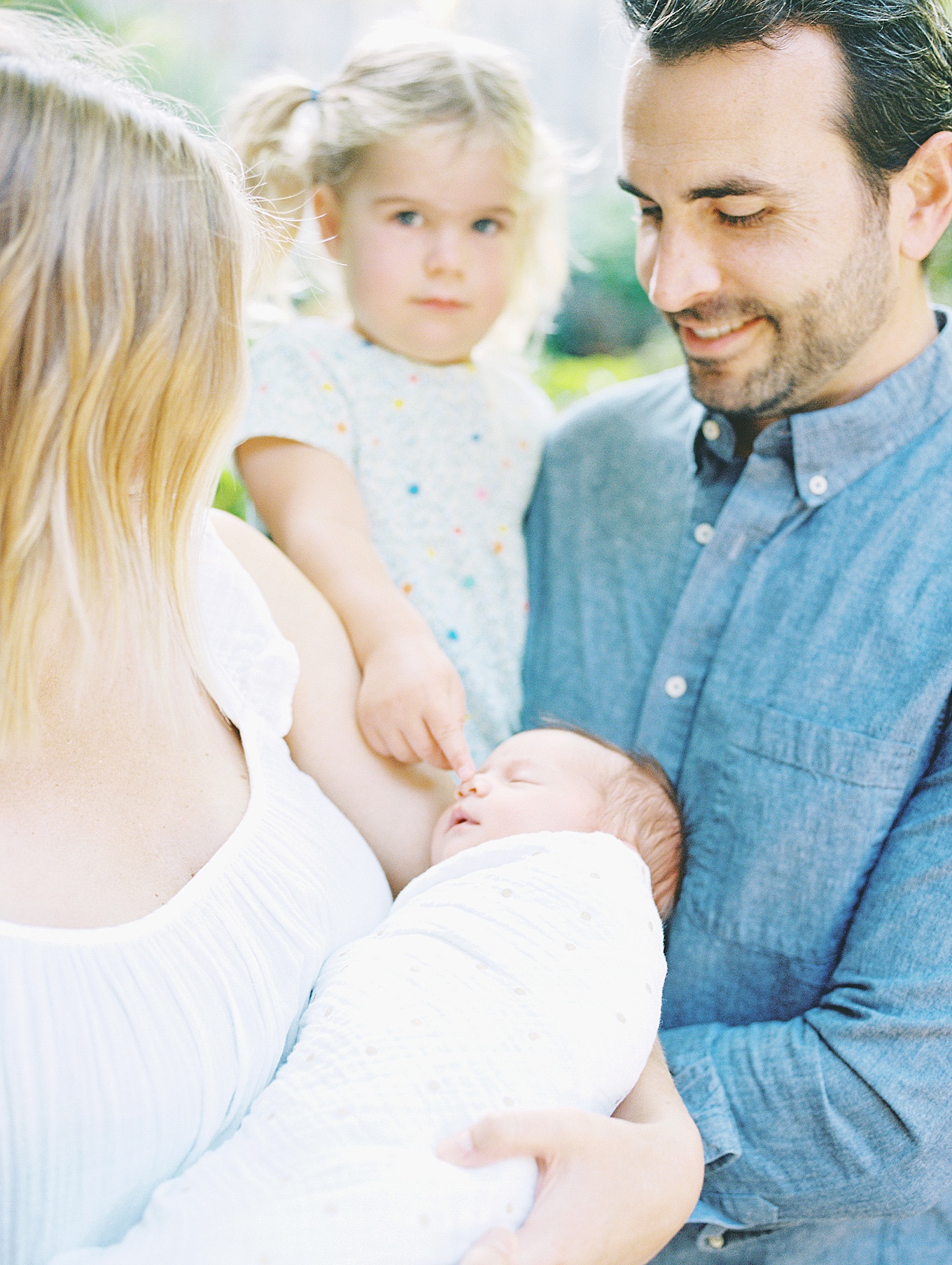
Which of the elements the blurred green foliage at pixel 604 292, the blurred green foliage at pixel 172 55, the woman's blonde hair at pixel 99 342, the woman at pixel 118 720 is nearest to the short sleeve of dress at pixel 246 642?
the woman at pixel 118 720

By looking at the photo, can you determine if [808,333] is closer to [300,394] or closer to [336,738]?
[300,394]

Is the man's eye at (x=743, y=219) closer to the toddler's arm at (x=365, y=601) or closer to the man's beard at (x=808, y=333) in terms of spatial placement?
the man's beard at (x=808, y=333)

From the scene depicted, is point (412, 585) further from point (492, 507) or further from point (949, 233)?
point (949, 233)

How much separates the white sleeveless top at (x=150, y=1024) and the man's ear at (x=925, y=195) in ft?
4.50

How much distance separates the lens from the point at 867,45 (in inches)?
64.2

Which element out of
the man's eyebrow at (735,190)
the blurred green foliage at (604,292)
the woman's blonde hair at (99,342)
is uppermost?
the blurred green foliage at (604,292)

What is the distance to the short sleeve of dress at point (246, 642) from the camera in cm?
137

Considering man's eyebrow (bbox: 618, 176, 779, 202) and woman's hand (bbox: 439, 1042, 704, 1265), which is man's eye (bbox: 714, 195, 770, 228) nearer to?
man's eyebrow (bbox: 618, 176, 779, 202)

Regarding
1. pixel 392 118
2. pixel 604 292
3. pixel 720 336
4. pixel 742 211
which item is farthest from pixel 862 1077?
pixel 604 292

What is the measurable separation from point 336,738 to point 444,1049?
1.69 ft

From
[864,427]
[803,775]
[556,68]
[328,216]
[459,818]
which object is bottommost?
[459,818]

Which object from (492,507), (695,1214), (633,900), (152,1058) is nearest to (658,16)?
(492,507)

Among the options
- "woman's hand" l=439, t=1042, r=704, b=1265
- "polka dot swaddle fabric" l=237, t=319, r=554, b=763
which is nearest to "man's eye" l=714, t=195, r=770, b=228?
"polka dot swaddle fabric" l=237, t=319, r=554, b=763

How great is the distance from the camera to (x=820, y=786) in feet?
5.14
